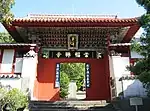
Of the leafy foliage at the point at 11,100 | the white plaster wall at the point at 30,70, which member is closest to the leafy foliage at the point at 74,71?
the white plaster wall at the point at 30,70

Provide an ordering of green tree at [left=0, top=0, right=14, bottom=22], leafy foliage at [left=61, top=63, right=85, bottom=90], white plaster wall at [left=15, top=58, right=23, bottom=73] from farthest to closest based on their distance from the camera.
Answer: leafy foliage at [left=61, top=63, right=85, bottom=90] < white plaster wall at [left=15, top=58, right=23, bottom=73] < green tree at [left=0, top=0, right=14, bottom=22]

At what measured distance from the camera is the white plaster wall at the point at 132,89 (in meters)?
9.59

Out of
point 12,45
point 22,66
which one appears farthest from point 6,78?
point 12,45

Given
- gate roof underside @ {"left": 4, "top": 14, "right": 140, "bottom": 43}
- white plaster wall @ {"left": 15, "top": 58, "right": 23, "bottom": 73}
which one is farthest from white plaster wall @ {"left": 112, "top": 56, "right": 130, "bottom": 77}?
white plaster wall @ {"left": 15, "top": 58, "right": 23, "bottom": 73}

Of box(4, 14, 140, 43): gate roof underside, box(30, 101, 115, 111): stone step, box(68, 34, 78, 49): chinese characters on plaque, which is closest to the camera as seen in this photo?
box(30, 101, 115, 111): stone step

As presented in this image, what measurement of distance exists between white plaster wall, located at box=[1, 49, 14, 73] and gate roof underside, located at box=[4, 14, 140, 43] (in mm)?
1063

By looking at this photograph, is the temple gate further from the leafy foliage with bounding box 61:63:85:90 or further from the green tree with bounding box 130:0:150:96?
the leafy foliage with bounding box 61:63:85:90

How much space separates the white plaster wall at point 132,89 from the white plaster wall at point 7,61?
16.2 feet

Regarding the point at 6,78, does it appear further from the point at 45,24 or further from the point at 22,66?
the point at 45,24

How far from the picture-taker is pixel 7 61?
11.0m

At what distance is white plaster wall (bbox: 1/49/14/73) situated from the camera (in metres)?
10.8

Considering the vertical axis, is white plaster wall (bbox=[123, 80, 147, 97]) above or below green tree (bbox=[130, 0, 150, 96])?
below

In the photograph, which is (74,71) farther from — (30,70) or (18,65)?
(30,70)

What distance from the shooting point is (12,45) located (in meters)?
11.0
